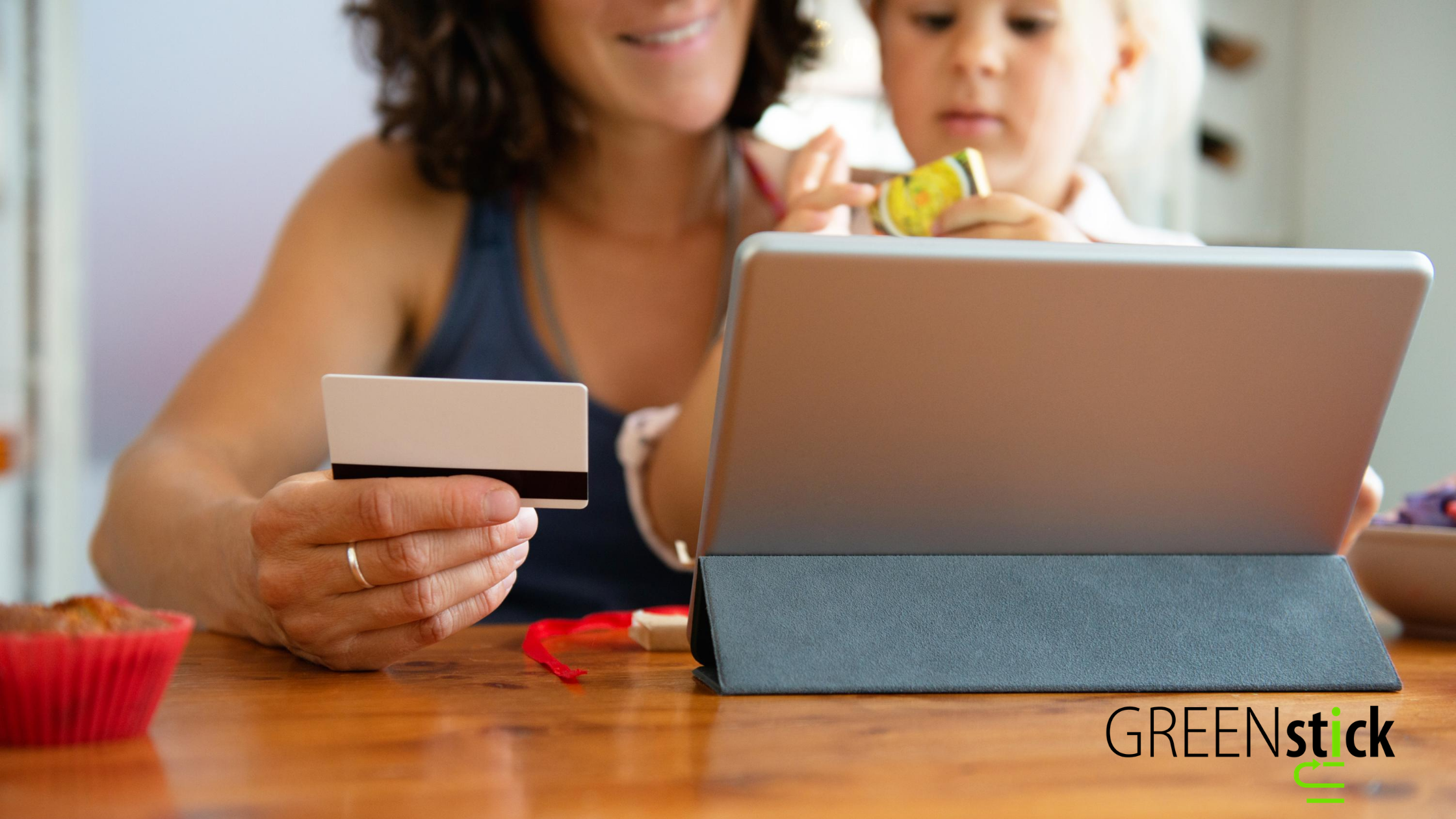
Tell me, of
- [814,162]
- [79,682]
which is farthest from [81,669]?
[814,162]

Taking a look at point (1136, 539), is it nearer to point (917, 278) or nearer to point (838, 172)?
point (917, 278)

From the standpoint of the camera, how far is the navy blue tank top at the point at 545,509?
4.98 feet

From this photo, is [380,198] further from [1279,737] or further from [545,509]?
A: [1279,737]

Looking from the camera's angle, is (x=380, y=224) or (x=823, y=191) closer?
(x=823, y=191)

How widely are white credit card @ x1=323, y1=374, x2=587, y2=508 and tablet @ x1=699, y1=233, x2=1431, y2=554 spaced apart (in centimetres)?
9

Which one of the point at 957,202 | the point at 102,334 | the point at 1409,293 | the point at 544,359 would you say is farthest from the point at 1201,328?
the point at 102,334

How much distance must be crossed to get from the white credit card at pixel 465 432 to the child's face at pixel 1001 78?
2.37 ft

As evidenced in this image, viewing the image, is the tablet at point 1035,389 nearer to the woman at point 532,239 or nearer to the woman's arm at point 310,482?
the woman's arm at point 310,482

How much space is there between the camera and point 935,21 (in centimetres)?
127

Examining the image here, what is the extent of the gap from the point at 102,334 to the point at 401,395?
105 inches

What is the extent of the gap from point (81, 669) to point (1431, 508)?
3.76 ft

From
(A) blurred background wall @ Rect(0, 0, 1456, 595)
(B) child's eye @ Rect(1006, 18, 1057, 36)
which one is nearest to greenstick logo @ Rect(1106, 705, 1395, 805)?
(B) child's eye @ Rect(1006, 18, 1057, 36)

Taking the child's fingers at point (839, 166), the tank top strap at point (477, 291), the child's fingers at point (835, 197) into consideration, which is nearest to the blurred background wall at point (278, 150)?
the tank top strap at point (477, 291)

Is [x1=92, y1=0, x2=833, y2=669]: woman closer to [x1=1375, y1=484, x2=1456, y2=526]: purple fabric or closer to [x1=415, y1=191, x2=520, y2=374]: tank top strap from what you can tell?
[x1=415, y1=191, x2=520, y2=374]: tank top strap
